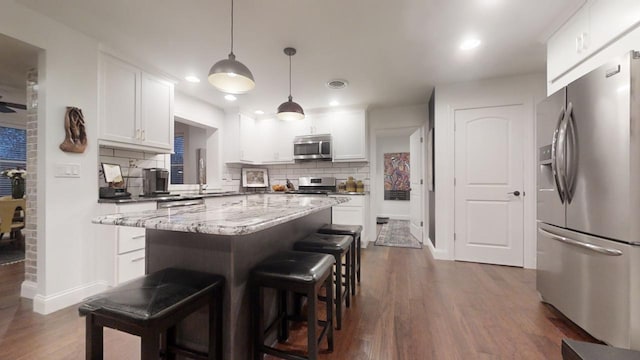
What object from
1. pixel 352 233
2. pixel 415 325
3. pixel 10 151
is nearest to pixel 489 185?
pixel 352 233

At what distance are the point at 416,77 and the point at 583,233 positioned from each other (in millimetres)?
2363

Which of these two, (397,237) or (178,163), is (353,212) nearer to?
(397,237)

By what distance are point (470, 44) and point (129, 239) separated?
3.86 m

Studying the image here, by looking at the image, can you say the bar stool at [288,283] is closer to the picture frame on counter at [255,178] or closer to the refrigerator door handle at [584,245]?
the refrigerator door handle at [584,245]

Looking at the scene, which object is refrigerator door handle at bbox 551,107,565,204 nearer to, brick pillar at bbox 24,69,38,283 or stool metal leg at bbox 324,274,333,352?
stool metal leg at bbox 324,274,333,352

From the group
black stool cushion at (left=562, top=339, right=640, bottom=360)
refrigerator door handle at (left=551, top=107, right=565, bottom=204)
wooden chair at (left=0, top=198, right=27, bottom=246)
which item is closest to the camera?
black stool cushion at (left=562, top=339, right=640, bottom=360)

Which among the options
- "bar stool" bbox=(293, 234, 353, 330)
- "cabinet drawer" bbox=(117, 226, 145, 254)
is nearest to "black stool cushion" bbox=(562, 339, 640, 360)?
"bar stool" bbox=(293, 234, 353, 330)

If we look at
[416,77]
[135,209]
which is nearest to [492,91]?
[416,77]

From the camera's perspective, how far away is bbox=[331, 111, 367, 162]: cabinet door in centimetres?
444

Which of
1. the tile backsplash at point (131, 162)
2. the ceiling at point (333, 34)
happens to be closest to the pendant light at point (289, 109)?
the ceiling at point (333, 34)

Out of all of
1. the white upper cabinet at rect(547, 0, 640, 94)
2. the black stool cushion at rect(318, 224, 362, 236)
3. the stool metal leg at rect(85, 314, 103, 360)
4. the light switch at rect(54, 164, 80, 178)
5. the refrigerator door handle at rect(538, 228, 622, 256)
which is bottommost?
the stool metal leg at rect(85, 314, 103, 360)

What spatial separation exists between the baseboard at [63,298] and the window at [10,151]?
14.0 feet

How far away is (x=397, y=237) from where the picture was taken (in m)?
5.09

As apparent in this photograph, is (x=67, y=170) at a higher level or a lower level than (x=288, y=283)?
higher
